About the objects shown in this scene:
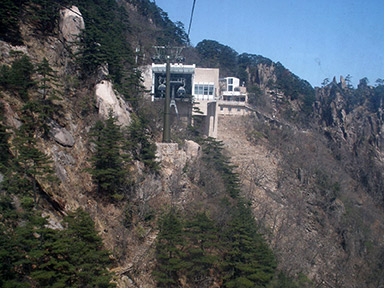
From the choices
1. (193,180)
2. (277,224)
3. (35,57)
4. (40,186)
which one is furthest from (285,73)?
(40,186)

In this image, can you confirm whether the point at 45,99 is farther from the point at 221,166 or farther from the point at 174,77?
the point at 174,77

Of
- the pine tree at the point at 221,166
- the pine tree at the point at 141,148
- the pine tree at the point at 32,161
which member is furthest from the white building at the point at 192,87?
the pine tree at the point at 32,161

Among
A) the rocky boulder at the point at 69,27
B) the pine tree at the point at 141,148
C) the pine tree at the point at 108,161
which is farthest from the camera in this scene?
the rocky boulder at the point at 69,27

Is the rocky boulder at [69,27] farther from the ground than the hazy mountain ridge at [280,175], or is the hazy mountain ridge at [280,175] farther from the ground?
the rocky boulder at [69,27]

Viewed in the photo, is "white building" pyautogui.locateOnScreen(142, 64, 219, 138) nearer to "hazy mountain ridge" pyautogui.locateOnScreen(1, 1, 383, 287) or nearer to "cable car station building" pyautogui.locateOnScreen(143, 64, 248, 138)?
"cable car station building" pyautogui.locateOnScreen(143, 64, 248, 138)

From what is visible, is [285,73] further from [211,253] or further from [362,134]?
[211,253]

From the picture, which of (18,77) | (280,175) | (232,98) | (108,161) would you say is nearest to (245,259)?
(108,161)

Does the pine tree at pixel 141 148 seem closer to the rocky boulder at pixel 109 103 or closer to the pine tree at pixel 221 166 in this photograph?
the rocky boulder at pixel 109 103

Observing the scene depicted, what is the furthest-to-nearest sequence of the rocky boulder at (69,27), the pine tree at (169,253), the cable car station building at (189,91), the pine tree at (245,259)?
the cable car station building at (189,91), the rocky boulder at (69,27), the pine tree at (245,259), the pine tree at (169,253)

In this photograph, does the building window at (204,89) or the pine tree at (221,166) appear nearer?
the pine tree at (221,166)
